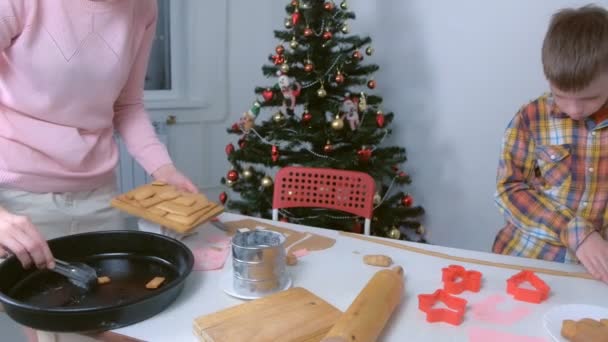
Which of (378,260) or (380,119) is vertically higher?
(380,119)

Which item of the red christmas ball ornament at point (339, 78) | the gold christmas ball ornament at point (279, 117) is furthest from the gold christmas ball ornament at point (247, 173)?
the red christmas ball ornament at point (339, 78)

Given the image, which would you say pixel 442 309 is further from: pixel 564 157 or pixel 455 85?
pixel 455 85

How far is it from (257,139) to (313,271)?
49.8 inches

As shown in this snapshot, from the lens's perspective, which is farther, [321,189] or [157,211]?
[321,189]

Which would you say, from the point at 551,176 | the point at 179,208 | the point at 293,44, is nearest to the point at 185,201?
the point at 179,208

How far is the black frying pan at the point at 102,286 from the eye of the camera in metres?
0.77

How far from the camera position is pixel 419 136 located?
8.20 feet

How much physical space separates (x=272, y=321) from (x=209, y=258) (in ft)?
1.02

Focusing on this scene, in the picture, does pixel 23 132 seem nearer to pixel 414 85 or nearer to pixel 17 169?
pixel 17 169

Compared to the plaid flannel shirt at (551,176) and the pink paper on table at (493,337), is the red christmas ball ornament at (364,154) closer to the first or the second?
the plaid flannel shirt at (551,176)

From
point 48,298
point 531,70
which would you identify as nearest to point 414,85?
point 531,70

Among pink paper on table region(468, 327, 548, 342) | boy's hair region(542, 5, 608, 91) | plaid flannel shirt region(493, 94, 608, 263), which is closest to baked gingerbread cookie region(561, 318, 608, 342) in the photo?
pink paper on table region(468, 327, 548, 342)

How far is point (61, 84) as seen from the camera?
1.07 metres

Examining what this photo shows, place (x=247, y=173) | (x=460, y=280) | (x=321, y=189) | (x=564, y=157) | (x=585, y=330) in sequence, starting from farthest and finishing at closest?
(x=247, y=173) → (x=321, y=189) → (x=564, y=157) → (x=460, y=280) → (x=585, y=330)
